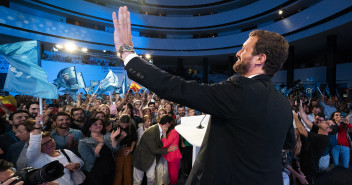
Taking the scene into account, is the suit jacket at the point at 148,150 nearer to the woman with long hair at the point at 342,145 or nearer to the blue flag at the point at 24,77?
the blue flag at the point at 24,77

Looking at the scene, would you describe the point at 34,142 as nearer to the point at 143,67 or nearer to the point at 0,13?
the point at 143,67

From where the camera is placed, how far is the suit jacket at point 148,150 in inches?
133

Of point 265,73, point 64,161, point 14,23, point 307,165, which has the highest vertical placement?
point 14,23

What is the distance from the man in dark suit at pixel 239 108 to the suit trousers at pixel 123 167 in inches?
Answer: 110

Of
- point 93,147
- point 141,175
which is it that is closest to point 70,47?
point 93,147

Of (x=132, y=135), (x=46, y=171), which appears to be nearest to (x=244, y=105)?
(x=46, y=171)

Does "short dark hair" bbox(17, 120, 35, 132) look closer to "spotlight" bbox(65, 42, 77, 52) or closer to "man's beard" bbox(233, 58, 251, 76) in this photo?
"man's beard" bbox(233, 58, 251, 76)

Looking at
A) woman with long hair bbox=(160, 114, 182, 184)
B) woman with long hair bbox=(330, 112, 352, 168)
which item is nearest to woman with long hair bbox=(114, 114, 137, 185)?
woman with long hair bbox=(160, 114, 182, 184)

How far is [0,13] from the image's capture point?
10375 millimetres

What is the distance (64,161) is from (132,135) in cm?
136

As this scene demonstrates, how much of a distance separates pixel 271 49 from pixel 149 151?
9.87 feet

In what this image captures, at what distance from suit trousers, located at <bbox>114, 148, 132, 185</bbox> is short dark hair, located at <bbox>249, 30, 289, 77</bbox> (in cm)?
318

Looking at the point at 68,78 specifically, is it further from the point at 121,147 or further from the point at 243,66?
the point at 243,66

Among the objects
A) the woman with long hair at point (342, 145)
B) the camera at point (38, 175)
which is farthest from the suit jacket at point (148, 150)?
the woman with long hair at point (342, 145)
